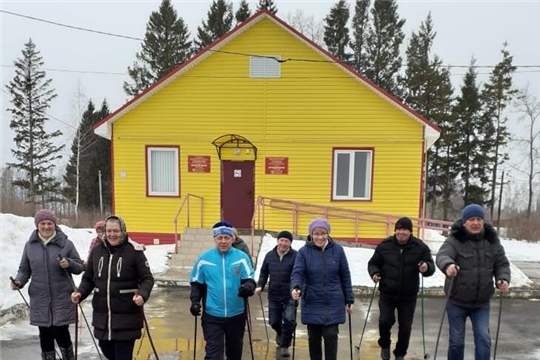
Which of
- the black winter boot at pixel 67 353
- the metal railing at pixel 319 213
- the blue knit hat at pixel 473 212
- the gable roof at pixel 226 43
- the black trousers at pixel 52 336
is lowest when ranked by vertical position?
the black winter boot at pixel 67 353

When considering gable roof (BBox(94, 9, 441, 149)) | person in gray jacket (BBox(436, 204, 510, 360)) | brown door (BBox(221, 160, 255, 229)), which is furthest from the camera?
brown door (BBox(221, 160, 255, 229))

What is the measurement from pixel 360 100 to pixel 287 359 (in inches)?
355

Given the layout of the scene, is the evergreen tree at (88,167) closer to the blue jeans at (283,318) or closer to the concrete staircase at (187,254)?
the concrete staircase at (187,254)

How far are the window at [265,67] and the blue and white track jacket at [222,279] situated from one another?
9426 millimetres

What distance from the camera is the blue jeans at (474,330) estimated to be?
4.44m

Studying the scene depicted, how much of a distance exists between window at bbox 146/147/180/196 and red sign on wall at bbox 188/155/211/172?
0.43 meters

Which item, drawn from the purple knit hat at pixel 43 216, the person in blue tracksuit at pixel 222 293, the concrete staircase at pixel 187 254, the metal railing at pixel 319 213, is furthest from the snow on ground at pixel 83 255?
the person in blue tracksuit at pixel 222 293

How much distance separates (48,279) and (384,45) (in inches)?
1360

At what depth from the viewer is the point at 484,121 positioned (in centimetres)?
3291

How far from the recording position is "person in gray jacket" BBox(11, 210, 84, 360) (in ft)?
14.9

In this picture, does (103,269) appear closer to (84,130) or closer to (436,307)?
(436,307)

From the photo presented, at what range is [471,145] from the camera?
3303cm

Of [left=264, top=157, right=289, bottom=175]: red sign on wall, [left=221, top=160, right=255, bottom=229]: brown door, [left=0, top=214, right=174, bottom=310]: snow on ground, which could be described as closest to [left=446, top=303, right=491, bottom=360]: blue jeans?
[left=0, top=214, right=174, bottom=310]: snow on ground

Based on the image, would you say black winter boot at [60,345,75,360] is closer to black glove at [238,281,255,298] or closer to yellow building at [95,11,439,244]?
black glove at [238,281,255,298]
